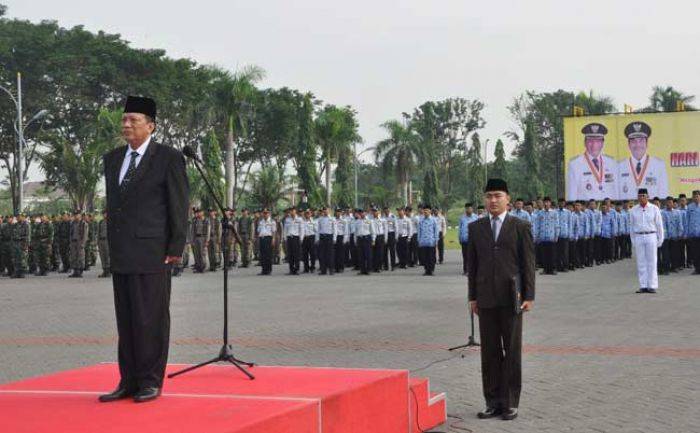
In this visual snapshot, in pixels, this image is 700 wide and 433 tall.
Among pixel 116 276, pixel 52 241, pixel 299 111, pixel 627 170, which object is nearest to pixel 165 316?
pixel 116 276

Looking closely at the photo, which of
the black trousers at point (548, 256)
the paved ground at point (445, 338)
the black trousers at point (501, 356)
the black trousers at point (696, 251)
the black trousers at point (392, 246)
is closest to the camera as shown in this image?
the black trousers at point (501, 356)

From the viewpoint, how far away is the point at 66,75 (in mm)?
48844

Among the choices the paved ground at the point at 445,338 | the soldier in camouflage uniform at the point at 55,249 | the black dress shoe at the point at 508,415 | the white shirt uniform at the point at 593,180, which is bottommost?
the black dress shoe at the point at 508,415

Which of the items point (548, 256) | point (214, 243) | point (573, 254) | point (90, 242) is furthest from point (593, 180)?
point (90, 242)

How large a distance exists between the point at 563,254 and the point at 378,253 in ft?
16.6

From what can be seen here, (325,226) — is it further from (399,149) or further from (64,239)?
(399,149)

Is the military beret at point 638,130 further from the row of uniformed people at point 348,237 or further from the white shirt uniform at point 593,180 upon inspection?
the row of uniformed people at point 348,237

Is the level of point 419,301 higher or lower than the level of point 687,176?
lower

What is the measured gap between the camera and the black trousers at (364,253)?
1083 inches

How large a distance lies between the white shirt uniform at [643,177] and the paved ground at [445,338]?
40.4 ft

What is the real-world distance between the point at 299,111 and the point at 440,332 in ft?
153

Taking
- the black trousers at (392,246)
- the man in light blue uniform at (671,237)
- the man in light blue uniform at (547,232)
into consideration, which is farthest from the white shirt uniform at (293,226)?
the man in light blue uniform at (671,237)

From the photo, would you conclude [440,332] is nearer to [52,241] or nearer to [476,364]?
[476,364]

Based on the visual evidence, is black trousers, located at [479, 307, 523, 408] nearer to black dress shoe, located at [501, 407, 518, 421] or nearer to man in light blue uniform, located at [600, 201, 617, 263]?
black dress shoe, located at [501, 407, 518, 421]
